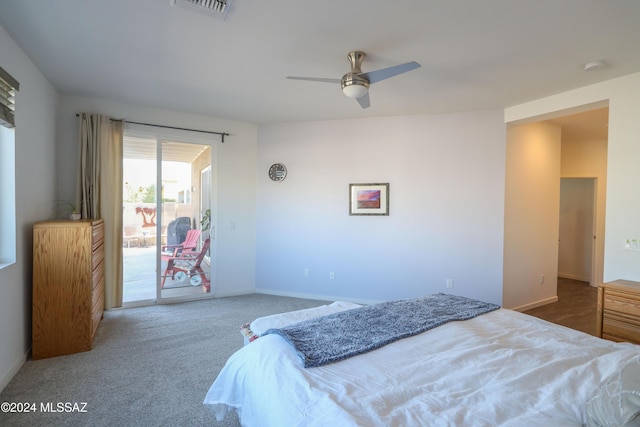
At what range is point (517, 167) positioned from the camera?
4293 mm

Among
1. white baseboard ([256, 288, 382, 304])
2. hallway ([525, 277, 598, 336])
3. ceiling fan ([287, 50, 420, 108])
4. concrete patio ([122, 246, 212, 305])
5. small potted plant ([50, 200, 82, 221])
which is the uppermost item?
ceiling fan ([287, 50, 420, 108])

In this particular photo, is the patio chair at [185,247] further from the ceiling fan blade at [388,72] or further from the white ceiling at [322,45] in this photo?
the ceiling fan blade at [388,72]

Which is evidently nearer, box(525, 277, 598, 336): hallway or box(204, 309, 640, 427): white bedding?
box(204, 309, 640, 427): white bedding

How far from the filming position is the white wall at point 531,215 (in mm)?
4250

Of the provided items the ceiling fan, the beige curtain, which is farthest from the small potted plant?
the ceiling fan

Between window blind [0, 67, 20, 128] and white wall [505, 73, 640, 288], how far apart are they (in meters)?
5.23

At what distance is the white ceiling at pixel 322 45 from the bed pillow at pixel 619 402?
6.87 ft

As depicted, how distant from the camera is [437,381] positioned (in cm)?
140

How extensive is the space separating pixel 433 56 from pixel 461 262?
9.00ft

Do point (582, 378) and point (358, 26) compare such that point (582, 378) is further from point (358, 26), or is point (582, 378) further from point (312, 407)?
point (358, 26)

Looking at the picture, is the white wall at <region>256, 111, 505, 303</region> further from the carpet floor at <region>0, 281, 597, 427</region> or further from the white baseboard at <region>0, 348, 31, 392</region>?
the white baseboard at <region>0, 348, 31, 392</region>

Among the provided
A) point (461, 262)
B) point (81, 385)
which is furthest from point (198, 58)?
point (461, 262)

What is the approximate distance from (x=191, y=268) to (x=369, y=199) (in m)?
2.94

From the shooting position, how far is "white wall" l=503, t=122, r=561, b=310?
425 cm
